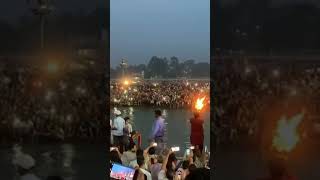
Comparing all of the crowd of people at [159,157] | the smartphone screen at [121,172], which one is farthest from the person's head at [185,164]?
the smartphone screen at [121,172]

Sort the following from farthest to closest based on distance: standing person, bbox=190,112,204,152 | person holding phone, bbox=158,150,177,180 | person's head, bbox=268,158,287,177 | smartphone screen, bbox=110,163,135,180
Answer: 1. standing person, bbox=190,112,204,152
2. person holding phone, bbox=158,150,177,180
3. smartphone screen, bbox=110,163,135,180
4. person's head, bbox=268,158,287,177

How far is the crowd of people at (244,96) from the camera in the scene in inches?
163

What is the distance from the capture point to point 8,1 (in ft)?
13.5

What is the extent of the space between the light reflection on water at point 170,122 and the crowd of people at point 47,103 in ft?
7.11

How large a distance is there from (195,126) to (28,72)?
3.03m

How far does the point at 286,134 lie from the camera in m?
4.16

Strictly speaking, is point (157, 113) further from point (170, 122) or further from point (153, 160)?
point (170, 122)

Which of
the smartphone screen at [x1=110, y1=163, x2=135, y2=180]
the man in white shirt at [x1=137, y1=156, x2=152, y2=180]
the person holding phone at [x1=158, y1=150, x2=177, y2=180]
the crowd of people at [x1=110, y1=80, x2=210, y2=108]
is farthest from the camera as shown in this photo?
the crowd of people at [x1=110, y1=80, x2=210, y2=108]

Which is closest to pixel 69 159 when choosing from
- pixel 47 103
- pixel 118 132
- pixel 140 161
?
pixel 47 103

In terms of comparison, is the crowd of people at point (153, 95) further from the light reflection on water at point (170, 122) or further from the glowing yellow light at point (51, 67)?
the glowing yellow light at point (51, 67)

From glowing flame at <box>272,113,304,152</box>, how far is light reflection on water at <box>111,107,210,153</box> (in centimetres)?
194

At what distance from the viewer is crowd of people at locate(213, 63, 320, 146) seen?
4.15 m

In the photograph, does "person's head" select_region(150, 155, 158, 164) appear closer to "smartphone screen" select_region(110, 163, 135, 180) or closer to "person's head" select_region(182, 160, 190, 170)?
"person's head" select_region(182, 160, 190, 170)

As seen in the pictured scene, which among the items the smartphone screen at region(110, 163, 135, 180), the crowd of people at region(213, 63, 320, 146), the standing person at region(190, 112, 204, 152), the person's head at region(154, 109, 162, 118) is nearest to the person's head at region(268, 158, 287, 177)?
the crowd of people at region(213, 63, 320, 146)
